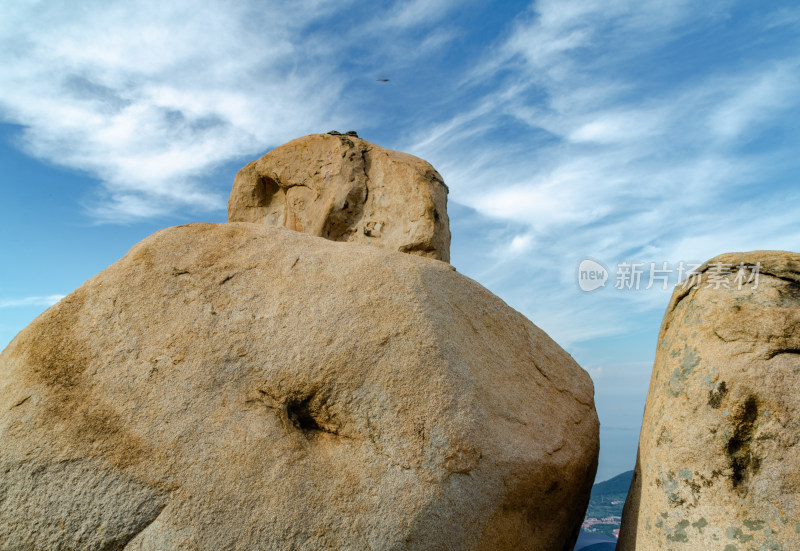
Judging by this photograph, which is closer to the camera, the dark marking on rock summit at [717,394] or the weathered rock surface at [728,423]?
the weathered rock surface at [728,423]

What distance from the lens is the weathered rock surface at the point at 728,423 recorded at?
3.62 m

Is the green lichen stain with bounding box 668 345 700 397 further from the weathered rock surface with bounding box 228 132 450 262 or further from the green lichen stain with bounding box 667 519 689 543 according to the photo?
the weathered rock surface with bounding box 228 132 450 262

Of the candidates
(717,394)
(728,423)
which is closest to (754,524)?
(728,423)

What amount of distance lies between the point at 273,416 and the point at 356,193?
11.2ft

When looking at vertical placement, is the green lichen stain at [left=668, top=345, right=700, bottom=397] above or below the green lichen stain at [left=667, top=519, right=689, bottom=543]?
above

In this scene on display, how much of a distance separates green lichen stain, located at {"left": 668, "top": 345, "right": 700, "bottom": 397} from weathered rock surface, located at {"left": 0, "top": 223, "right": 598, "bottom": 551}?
2.72ft

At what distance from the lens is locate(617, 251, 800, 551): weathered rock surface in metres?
3.62

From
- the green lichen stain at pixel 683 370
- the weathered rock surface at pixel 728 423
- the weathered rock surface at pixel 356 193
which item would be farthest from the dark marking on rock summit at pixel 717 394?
the weathered rock surface at pixel 356 193

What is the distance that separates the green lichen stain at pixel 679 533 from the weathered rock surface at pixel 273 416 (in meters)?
0.81

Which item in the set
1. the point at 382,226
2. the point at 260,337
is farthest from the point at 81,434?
the point at 382,226

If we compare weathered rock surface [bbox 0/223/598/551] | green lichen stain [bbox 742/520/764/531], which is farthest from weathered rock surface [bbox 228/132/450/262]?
green lichen stain [bbox 742/520/764/531]

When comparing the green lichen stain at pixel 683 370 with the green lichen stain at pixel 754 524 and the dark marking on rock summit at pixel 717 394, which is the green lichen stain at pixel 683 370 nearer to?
the dark marking on rock summit at pixel 717 394

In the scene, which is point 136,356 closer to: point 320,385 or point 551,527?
point 320,385

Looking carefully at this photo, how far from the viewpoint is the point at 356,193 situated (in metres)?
6.80
